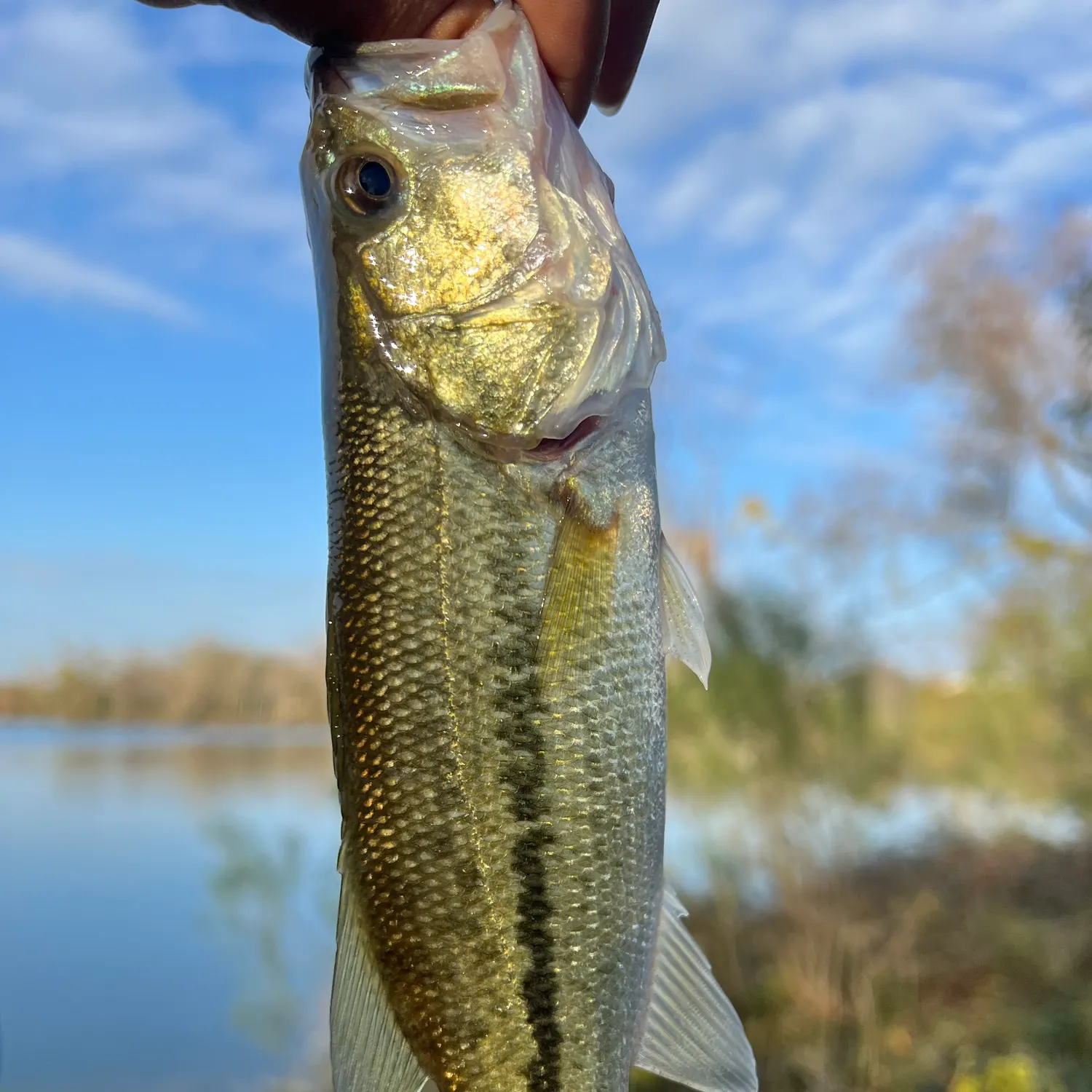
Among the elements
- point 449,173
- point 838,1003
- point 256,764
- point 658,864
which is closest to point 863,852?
point 838,1003

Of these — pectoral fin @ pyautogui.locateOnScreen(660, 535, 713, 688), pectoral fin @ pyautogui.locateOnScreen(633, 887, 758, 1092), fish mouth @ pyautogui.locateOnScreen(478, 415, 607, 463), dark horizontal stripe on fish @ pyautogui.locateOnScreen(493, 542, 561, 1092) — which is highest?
fish mouth @ pyautogui.locateOnScreen(478, 415, 607, 463)

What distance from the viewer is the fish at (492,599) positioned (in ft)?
2.07

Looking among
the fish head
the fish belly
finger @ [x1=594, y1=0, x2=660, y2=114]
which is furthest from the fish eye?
finger @ [x1=594, y1=0, x2=660, y2=114]

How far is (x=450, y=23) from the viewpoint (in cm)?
73

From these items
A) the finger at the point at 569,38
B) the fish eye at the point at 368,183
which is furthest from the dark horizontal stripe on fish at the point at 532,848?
the finger at the point at 569,38

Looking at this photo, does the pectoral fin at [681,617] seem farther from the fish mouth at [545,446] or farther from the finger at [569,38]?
the finger at [569,38]

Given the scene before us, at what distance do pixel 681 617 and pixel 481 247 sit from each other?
1.18ft

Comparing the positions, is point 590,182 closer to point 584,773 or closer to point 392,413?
point 392,413

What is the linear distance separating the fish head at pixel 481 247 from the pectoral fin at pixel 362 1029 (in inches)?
16.2

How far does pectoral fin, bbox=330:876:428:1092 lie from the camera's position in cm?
64

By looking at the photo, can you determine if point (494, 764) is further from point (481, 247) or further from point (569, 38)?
point (569, 38)

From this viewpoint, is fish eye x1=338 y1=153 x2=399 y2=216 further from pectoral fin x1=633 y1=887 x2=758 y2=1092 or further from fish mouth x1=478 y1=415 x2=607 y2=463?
pectoral fin x1=633 y1=887 x2=758 y2=1092

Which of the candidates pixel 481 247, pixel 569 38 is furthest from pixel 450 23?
pixel 481 247

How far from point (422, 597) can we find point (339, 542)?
9 cm
